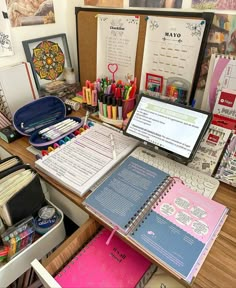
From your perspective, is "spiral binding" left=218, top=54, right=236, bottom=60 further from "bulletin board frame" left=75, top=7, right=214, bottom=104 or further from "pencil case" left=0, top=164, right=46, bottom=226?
"pencil case" left=0, top=164, right=46, bottom=226

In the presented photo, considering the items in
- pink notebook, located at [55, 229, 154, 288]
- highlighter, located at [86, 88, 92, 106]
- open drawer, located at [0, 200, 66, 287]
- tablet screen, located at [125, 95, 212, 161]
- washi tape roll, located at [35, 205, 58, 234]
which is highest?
tablet screen, located at [125, 95, 212, 161]

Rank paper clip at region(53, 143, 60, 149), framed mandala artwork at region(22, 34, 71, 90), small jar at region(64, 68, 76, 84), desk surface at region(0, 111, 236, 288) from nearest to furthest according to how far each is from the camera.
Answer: desk surface at region(0, 111, 236, 288), paper clip at region(53, 143, 60, 149), framed mandala artwork at region(22, 34, 71, 90), small jar at region(64, 68, 76, 84)

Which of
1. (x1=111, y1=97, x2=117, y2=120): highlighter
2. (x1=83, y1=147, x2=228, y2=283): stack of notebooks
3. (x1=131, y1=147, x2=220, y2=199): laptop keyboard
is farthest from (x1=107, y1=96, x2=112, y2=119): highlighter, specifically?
(x1=83, y1=147, x2=228, y2=283): stack of notebooks

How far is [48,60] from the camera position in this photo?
1188 millimetres

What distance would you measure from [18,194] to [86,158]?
0.25 m

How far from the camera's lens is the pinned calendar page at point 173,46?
802 millimetres

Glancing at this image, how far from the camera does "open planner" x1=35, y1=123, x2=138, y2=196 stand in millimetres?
740

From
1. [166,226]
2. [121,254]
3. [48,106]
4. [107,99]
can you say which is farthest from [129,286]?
[48,106]

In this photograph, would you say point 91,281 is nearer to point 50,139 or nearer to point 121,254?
point 121,254

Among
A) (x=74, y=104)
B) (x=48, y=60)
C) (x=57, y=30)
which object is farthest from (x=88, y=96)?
(x=57, y=30)

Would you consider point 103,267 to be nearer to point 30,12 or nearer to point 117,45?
point 117,45

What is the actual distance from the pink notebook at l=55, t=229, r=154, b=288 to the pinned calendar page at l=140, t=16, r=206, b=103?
2.08 feet

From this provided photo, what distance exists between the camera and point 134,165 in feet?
2.59

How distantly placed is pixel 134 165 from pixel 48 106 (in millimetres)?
564
